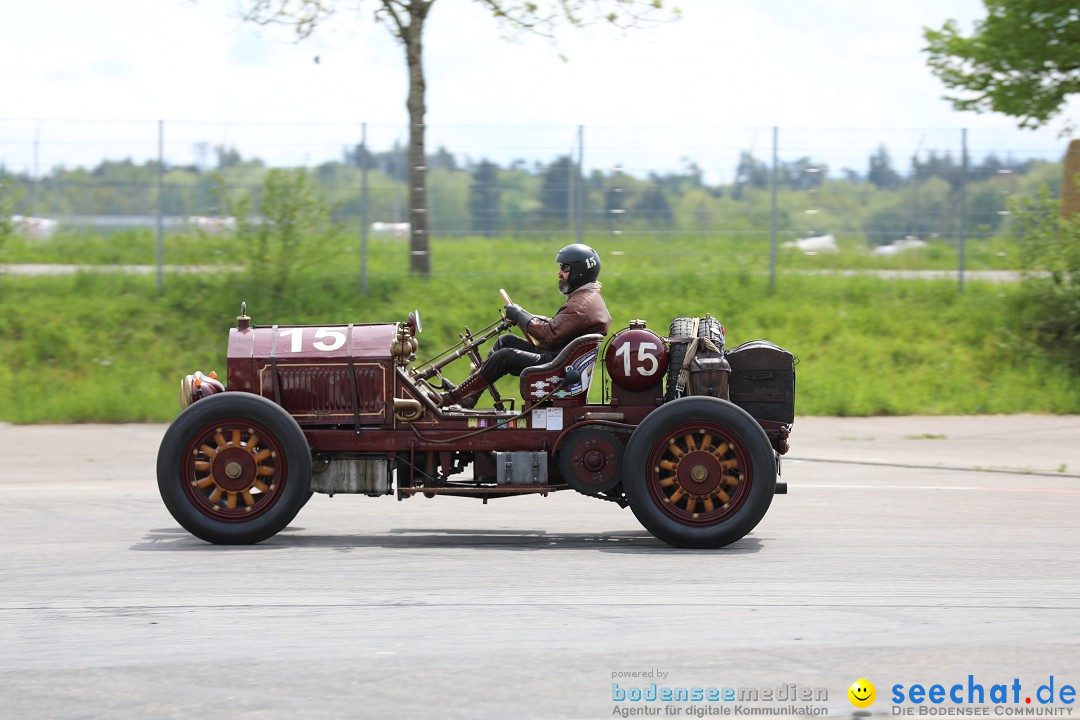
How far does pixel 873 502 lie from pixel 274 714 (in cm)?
614

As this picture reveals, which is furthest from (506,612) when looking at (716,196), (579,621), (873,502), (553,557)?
(716,196)

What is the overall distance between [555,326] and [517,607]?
238cm

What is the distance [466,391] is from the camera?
8609mm

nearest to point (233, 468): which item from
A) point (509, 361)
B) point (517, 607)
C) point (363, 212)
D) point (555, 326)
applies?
point (509, 361)

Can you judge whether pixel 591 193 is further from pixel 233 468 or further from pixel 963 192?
pixel 233 468

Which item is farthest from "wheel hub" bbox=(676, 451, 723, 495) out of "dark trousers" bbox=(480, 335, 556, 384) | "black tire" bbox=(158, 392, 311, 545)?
"black tire" bbox=(158, 392, 311, 545)

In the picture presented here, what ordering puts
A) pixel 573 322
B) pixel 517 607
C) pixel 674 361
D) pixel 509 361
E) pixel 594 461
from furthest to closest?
pixel 509 361
pixel 573 322
pixel 674 361
pixel 594 461
pixel 517 607

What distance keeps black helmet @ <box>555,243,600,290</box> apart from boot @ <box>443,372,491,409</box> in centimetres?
86

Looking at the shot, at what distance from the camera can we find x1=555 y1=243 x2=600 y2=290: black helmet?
8578 millimetres

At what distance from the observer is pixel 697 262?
743 inches

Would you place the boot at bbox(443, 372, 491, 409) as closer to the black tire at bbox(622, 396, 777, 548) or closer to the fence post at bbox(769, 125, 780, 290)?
the black tire at bbox(622, 396, 777, 548)

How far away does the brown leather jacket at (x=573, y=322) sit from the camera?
8352 millimetres

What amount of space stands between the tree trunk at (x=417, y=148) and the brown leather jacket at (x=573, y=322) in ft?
33.0

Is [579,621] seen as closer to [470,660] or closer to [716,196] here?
[470,660]
